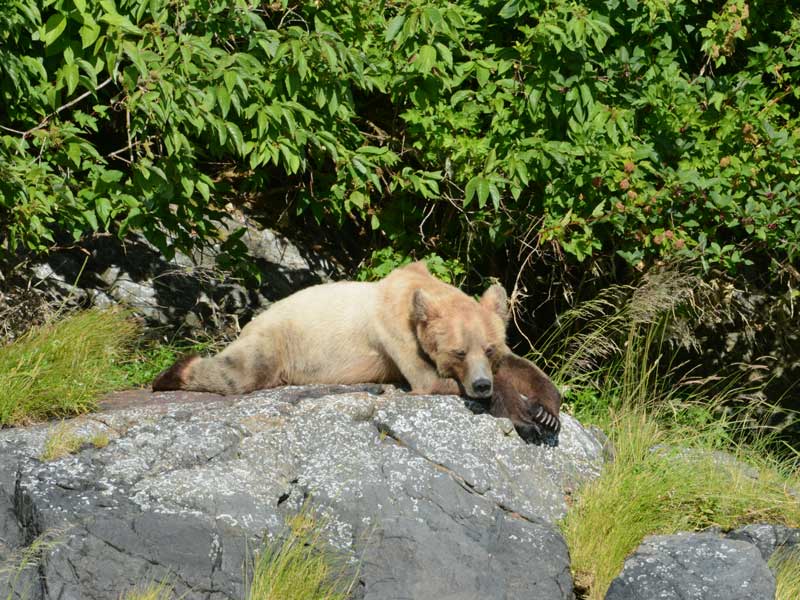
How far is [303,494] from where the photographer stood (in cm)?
509

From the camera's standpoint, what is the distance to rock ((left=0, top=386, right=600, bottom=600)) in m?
4.64

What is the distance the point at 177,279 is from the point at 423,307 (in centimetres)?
269

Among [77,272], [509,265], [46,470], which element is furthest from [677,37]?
[46,470]

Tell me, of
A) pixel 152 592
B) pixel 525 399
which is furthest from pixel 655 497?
pixel 152 592

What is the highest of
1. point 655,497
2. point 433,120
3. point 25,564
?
point 433,120

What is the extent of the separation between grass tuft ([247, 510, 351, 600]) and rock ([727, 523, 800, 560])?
2096 millimetres

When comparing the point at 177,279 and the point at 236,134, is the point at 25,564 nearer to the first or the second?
the point at 236,134

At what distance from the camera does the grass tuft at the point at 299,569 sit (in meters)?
4.55

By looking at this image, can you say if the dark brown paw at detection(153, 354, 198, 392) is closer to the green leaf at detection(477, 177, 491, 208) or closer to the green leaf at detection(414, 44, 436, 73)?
the green leaf at detection(477, 177, 491, 208)

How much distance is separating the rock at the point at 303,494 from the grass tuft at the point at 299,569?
0.07 meters

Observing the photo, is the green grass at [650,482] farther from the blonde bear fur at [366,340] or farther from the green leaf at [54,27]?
the green leaf at [54,27]

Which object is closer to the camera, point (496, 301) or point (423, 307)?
point (423, 307)

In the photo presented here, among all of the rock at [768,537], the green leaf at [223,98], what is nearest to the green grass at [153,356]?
the green leaf at [223,98]

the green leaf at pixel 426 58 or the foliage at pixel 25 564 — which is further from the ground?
the green leaf at pixel 426 58
